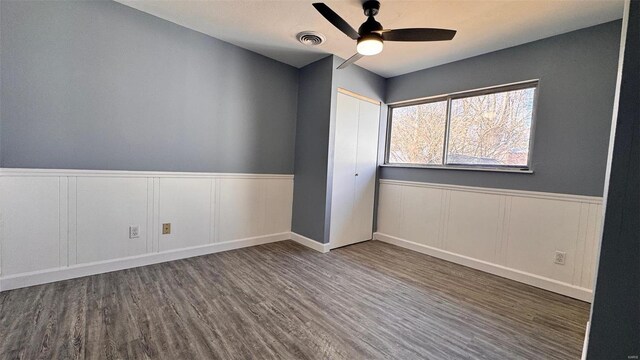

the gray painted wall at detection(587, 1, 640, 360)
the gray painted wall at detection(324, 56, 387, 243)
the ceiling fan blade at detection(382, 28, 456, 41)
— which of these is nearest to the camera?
the gray painted wall at detection(587, 1, 640, 360)

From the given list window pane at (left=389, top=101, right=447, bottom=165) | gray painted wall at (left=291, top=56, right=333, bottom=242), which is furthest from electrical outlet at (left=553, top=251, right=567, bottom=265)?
gray painted wall at (left=291, top=56, right=333, bottom=242)

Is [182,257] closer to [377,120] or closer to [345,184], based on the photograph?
[345,184]

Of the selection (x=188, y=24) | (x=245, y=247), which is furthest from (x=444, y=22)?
(x=245, y=247)

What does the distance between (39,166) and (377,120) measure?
3.59m

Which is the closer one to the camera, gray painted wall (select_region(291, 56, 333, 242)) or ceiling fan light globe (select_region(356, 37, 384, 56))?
ceiling fan light globe (select_region(356, 37, 384, 56))

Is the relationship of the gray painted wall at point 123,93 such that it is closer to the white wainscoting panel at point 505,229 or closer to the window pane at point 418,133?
the window pane at point 418,133

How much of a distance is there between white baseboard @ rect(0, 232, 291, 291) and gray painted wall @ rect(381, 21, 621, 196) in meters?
3.05

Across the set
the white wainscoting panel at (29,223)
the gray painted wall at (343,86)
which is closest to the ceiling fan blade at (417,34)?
the gray painted wall at (343,86)

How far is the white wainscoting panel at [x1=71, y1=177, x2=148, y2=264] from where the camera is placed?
219 cm

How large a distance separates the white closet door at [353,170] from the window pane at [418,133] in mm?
315

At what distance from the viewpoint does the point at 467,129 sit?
3.01 m

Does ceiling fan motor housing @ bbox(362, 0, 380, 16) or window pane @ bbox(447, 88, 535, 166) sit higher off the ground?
ceiling fan motor housing @ bbox(362, 0, 380, 16)

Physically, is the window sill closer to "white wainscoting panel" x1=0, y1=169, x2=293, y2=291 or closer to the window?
the window

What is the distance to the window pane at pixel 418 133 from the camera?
A: 3.28 meters
